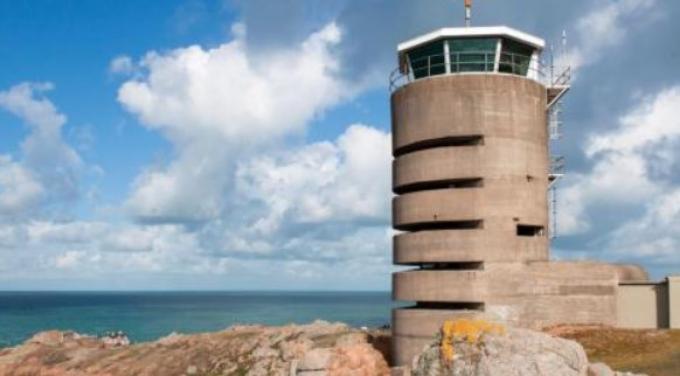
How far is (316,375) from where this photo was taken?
135 ft

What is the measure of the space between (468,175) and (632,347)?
430 inches

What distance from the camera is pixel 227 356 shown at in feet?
168

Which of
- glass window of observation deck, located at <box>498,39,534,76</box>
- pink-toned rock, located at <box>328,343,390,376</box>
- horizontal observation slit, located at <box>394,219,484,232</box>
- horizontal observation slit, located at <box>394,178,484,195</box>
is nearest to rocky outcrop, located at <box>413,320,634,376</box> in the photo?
horizontal observation slit, located at <box>394,219,484,232</box>

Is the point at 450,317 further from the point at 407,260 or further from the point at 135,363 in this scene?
the point at 135,363

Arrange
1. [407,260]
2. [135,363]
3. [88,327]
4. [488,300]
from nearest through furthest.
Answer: [488,300] < [407,260] < [135,363] < [88,327]

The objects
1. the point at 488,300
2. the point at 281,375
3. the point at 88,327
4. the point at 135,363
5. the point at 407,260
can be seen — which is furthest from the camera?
the point at 88,327

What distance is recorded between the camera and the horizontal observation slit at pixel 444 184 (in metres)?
37.6

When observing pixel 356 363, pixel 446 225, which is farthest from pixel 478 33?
pixel 356 363

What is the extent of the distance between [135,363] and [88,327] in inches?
3252

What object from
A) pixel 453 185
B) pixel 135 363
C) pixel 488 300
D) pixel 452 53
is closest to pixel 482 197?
pixel 453 185

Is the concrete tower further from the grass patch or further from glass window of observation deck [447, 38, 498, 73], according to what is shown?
the grass patch

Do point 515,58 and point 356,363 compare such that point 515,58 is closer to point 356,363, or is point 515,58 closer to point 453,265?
point 453,265

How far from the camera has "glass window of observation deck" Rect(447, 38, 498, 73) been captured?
125 feet

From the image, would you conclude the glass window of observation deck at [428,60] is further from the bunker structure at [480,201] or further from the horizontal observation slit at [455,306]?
the horizontal observation slit at [455,306]
